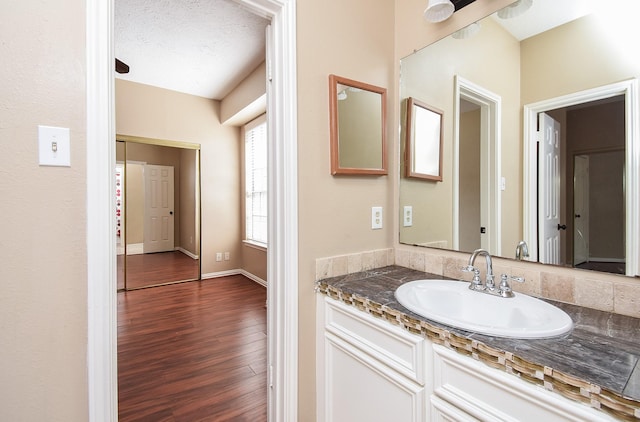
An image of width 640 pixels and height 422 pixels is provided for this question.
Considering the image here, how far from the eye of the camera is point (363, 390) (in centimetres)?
115

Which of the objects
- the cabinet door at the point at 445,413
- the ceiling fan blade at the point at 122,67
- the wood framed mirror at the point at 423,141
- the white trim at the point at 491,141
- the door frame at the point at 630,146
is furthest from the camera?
the ceiling fan blade at the point at 122,67

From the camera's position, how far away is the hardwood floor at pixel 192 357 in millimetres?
1698

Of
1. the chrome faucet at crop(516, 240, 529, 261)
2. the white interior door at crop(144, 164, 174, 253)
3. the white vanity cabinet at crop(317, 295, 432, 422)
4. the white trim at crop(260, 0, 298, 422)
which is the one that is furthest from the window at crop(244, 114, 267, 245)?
the chrome faucet at crop(516, 240, 529, 261)

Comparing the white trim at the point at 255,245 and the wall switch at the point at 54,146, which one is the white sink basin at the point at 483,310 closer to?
the wall switch at the point at 54,146

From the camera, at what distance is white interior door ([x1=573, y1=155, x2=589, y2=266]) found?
107 centimetres

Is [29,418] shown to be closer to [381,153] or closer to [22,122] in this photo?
[22,122]

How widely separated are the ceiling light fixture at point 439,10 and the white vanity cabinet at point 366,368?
1394 millimetres

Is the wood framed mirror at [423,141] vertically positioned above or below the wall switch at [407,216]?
above

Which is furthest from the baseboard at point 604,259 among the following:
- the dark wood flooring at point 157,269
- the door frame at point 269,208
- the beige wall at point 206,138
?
the dark wood flooring at point 157,269

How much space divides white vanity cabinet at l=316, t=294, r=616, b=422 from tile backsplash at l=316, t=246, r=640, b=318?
0.25m

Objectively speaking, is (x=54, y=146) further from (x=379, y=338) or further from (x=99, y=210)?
(x=379, y=338)

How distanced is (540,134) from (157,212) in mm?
5249

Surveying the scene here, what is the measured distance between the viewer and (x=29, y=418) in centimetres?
86

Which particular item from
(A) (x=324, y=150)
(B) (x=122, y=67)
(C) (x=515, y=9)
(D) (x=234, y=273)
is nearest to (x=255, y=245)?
(D) (x=234, y=273)
